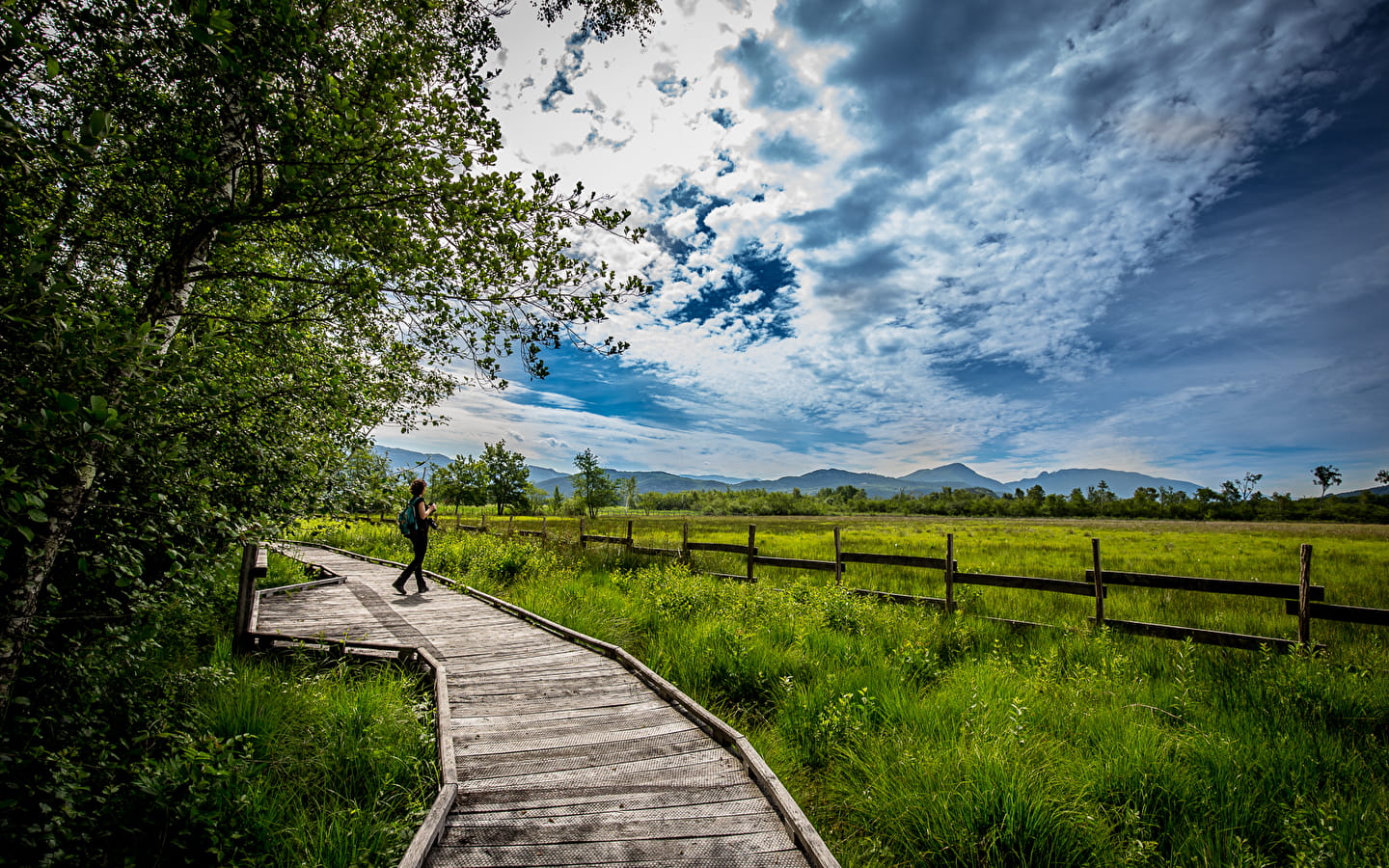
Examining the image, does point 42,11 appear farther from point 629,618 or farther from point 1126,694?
point 1126,694

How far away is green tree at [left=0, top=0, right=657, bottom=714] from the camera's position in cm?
227

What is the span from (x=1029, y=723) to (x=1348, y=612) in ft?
15.0

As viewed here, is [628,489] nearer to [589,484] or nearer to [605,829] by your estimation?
[589,484]

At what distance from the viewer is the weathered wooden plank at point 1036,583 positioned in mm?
7875

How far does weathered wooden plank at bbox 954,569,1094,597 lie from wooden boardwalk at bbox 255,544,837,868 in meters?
6.35

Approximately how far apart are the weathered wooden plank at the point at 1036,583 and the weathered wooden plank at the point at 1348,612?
1978mm

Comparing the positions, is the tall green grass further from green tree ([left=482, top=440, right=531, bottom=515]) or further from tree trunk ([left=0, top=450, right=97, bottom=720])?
green tree ([left=482, top=440, right=531, bottom=515])

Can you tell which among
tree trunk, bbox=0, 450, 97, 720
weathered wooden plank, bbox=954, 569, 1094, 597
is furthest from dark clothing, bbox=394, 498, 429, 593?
weathered wooden plank, bbox=954, 569, 1094, 597

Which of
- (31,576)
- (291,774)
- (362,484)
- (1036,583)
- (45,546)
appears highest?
(362,484)

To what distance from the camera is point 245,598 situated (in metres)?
5.89

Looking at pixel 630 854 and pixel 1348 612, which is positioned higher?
pixel 1348 612

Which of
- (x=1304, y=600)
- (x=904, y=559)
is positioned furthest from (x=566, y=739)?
(x=1304, y=600)

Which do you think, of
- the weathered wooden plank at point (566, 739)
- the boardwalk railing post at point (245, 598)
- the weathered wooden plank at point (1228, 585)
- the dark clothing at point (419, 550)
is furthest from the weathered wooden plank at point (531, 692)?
the weathered wooden plank at point (1228, 585)

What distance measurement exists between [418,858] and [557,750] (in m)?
1.38
